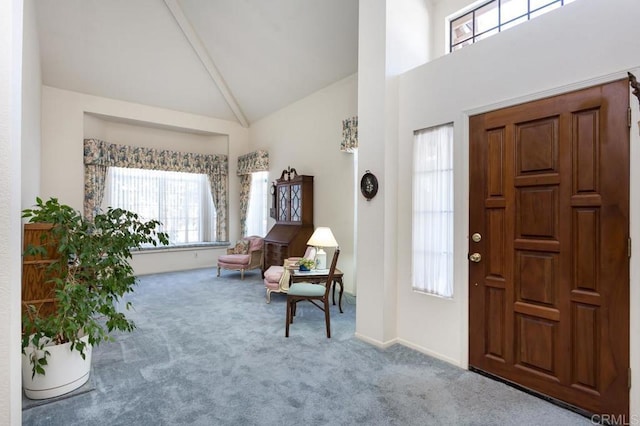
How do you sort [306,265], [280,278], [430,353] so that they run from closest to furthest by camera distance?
[430,353] → [306,265] → [280,278]

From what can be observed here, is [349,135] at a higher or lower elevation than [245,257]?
higher

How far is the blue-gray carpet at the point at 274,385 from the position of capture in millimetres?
2012

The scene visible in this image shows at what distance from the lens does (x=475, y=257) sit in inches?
102

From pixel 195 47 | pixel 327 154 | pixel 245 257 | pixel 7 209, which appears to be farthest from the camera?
pixel 245 257

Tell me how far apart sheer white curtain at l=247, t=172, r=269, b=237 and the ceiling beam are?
153cm

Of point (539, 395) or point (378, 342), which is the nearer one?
point (539, 395)

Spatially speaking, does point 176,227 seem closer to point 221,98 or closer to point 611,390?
point 221,98

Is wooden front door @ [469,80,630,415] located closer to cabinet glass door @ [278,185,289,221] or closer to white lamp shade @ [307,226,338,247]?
white lamp shade @ [307,226,338,247]

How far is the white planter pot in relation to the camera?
2182 millimetres

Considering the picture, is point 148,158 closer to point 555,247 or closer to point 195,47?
point 195,47

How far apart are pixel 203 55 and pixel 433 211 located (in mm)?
5396

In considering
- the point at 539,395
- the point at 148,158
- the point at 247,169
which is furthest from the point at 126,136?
the point at 539,395

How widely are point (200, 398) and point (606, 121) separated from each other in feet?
10.5

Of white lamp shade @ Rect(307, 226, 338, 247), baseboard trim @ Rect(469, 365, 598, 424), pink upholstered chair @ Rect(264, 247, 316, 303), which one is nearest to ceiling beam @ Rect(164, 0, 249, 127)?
pink upholstered chair @ Rect(264, 247, 316, 303)
